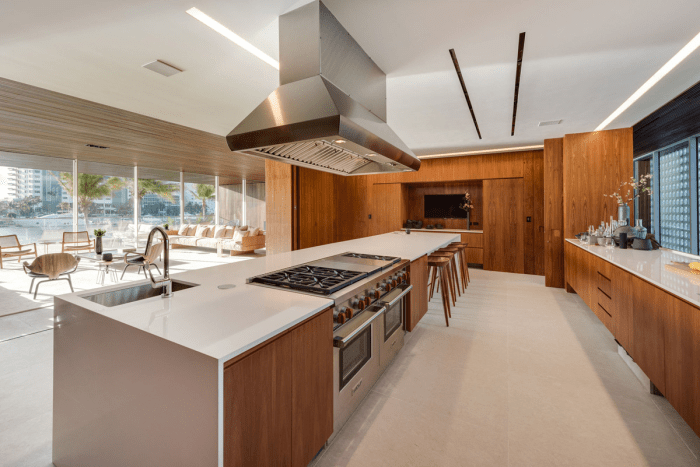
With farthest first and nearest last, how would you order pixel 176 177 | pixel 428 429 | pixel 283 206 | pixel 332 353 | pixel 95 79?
pixel 176 177 < pixel 283 206 < pixel 95 79 < pixel 428 429 < pixel 332 353

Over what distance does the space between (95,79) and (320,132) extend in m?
2.57

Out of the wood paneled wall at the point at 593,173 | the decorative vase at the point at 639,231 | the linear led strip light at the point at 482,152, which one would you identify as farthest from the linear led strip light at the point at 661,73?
the linear led strip light at the point at 482,152

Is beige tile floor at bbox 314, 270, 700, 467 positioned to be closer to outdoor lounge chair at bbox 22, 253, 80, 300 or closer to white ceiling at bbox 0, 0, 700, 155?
white ceiling at bbox 0, 0, 700, 155

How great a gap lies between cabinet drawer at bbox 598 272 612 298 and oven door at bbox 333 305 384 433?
212cm

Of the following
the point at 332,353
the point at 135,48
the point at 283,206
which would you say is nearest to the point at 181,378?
the point at 332,353

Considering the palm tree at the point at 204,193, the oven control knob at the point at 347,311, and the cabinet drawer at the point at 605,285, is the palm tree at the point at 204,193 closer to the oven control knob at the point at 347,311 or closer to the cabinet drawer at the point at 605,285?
the oven control knob at the point at 347,311

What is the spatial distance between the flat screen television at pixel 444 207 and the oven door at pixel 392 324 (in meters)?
4.91

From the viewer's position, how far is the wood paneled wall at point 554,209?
478cm

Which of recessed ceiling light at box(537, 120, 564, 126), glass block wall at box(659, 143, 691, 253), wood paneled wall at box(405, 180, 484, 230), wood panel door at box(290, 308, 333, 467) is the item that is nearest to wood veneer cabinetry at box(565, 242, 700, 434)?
wood panel door at box(290, 308, 333, 467)

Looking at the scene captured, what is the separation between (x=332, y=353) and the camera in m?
1.48

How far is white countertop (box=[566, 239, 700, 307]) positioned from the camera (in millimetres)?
1604

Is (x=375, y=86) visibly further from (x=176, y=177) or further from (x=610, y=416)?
(x=176, y=177)

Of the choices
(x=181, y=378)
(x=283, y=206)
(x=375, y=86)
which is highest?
(x=375, y=86)

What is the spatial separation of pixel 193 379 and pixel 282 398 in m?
0.36
